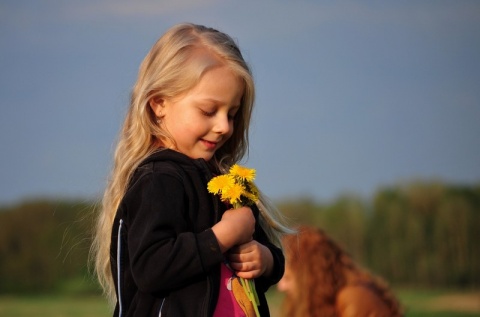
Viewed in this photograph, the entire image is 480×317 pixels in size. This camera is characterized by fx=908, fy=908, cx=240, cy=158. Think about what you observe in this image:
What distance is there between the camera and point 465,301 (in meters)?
11.6

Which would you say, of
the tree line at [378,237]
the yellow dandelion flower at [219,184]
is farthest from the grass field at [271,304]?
the yellow dandelion flower at [219,184]

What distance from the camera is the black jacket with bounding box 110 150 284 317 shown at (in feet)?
8.51

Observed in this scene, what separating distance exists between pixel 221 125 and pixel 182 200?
27 cm

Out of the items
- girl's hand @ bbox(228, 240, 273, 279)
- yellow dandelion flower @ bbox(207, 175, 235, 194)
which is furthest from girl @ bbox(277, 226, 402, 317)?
yellow dandelion flower @ bbox(207, 175, 235, 194)

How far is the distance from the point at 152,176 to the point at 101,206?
16.2 inches

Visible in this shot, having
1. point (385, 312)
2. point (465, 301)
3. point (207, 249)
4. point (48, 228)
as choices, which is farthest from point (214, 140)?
point (465, 301)

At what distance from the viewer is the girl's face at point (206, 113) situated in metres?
Result: 2.78

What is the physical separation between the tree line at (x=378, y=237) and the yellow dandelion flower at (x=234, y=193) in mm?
7140

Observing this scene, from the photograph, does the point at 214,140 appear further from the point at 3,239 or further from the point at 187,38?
the point at 3,239

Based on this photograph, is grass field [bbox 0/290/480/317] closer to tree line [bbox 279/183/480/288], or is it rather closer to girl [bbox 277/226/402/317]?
tree line [bbox 279/183/480/288]

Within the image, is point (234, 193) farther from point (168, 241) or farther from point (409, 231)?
point (409, 231)

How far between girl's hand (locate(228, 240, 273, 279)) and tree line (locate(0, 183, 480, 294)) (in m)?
7.09

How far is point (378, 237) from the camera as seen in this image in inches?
420

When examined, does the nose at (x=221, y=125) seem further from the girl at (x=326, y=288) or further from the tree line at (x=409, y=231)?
the tree line at (x=409, y=231)
